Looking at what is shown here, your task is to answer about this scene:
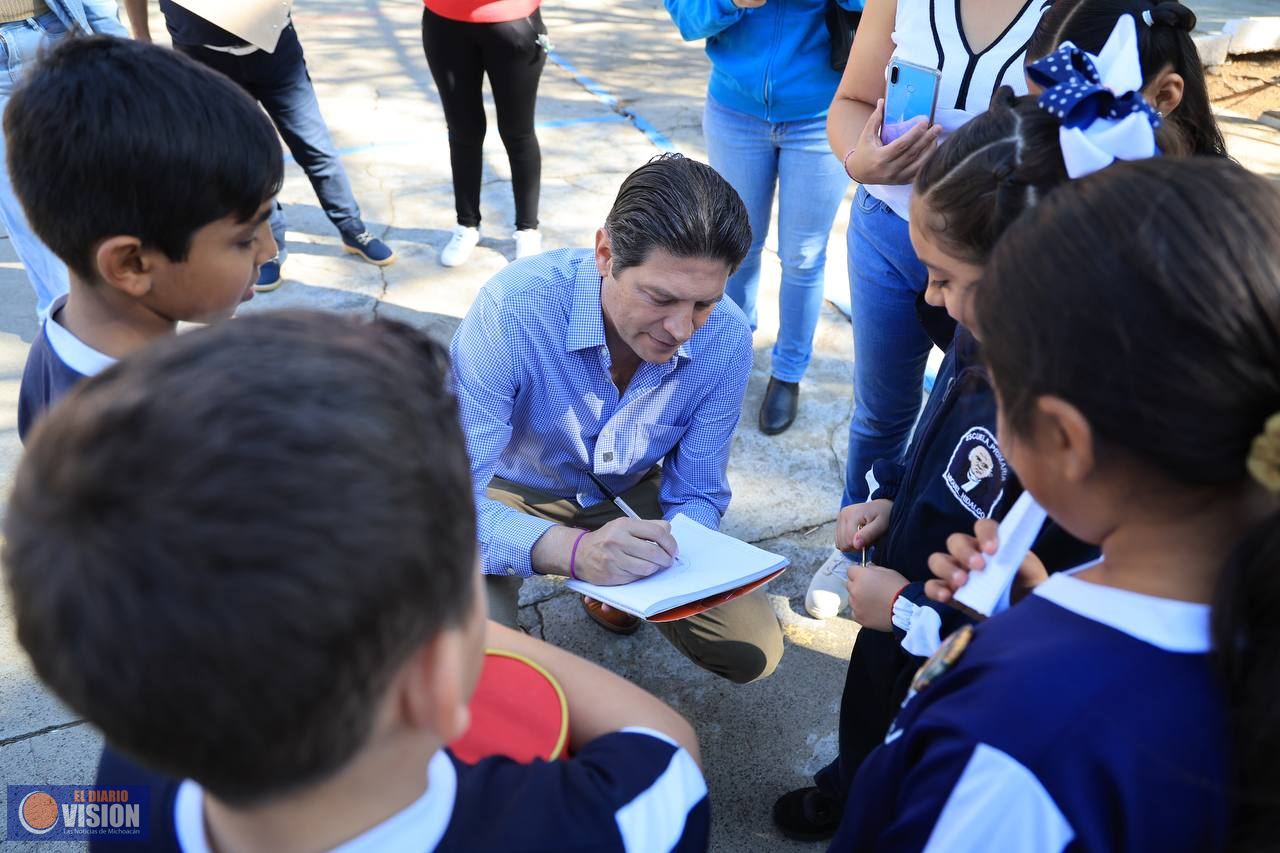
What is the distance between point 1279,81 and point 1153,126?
20.5 feet

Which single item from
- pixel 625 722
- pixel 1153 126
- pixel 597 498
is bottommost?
pixel 597 498

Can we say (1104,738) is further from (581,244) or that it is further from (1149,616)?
(581,244)

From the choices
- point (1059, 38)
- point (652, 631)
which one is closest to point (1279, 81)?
point (1059, 38)

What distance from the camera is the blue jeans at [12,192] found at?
8.43 feet

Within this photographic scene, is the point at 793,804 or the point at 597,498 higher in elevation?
the point at 597,498

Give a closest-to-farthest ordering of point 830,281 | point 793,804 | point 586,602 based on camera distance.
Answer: point 793,804 → point 586,602 → point 830,281

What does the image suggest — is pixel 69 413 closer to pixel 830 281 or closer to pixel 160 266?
pixel 160 266

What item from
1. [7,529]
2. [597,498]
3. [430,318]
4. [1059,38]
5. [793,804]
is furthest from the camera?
[430,318]

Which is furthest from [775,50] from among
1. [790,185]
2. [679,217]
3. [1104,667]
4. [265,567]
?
[265,567]

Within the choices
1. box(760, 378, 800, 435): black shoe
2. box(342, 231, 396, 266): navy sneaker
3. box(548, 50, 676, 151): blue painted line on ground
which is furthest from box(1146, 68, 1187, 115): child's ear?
box(548, 50, 676, 151): blue painted line on ground

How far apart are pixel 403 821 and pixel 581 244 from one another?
349cm

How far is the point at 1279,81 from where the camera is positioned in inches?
233

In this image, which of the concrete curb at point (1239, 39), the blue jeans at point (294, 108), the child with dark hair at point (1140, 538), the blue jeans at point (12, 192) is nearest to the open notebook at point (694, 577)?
the child with dark hair at point (1140, 538)

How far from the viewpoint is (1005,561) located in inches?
41.1
